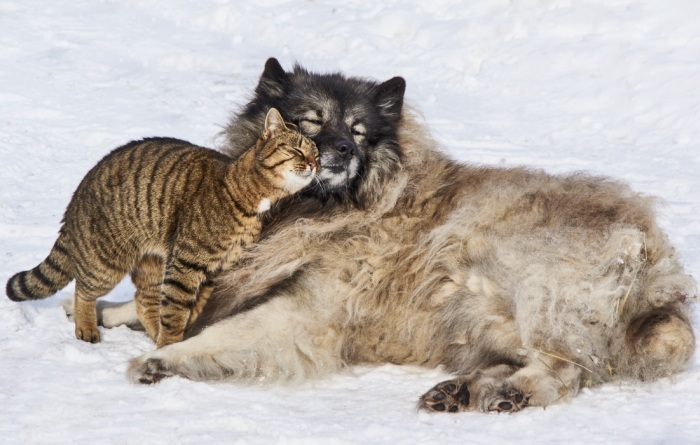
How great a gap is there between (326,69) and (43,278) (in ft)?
19.7

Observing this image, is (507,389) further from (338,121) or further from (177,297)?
(338,121)

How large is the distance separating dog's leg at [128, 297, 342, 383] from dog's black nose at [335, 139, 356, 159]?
89cm

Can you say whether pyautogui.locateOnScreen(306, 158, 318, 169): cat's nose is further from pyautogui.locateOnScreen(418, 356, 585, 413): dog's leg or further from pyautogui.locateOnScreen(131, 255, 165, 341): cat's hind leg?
pyautogui.locateOnScreen(418, 356, 585, 413): dog's leg

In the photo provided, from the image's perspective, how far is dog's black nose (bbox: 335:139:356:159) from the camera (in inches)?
202

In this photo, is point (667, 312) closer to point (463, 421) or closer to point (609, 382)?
point (609, 382)

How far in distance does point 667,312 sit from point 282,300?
196 centimetres

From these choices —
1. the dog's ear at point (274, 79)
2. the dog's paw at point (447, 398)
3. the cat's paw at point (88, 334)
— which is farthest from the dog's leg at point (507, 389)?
the dog's ear at point (274, 79)

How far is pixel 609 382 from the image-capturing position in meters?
4.43

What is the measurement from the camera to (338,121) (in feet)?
17.5

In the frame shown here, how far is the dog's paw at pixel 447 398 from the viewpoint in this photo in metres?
4.12

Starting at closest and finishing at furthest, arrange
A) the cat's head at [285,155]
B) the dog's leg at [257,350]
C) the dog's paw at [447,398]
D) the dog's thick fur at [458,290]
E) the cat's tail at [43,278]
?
the dog's paw at [447,398]
the dog's thick fur at [458,290]
the dog's leg at [257,350]
the cat's head at [285,155]
the cat's tail at [43,278]

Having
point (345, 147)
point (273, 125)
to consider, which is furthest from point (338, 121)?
point (273, 125)

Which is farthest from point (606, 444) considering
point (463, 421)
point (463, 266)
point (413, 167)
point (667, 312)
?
point (413, 167)

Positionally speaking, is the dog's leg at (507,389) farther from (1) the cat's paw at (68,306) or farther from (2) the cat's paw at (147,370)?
(1) the cat's paw at (68,306)
